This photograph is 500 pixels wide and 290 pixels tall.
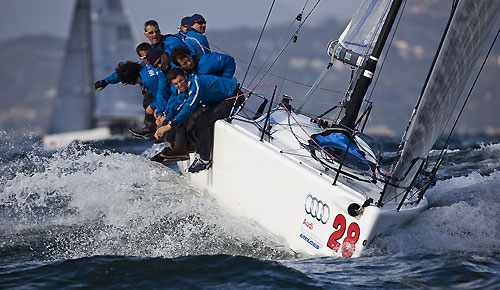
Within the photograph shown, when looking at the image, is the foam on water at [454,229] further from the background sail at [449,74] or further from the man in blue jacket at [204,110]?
the man in blue jacket at [204,110]

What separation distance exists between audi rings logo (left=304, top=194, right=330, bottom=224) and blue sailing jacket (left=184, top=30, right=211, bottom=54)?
72.5 inches

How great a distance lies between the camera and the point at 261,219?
4.84 m

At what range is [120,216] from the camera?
514 centimetres

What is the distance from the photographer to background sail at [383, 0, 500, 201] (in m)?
3.92

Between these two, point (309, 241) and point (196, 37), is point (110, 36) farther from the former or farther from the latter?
point (309, 241)

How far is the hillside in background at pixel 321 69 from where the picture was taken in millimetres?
82000

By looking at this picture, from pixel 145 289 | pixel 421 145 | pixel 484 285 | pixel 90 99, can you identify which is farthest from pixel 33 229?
pixel 90 99

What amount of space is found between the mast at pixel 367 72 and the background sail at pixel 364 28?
0.74 metres

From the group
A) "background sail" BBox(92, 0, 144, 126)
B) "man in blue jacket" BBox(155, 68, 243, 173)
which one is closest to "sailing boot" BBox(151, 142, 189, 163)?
"man in blue jacket" BBox(155, 68, 243, 173)

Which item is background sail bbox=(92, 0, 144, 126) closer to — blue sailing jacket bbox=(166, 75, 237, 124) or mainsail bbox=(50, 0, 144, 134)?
mainsail bbox=(50, 0, 144, 134)

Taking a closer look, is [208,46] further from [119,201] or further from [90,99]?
[90,99]

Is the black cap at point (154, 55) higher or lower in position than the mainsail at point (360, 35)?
lower

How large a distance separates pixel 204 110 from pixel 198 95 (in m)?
0.34

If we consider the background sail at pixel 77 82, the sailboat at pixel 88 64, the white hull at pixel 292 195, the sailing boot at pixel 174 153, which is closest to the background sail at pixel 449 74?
the white hull at pixel 292 195
